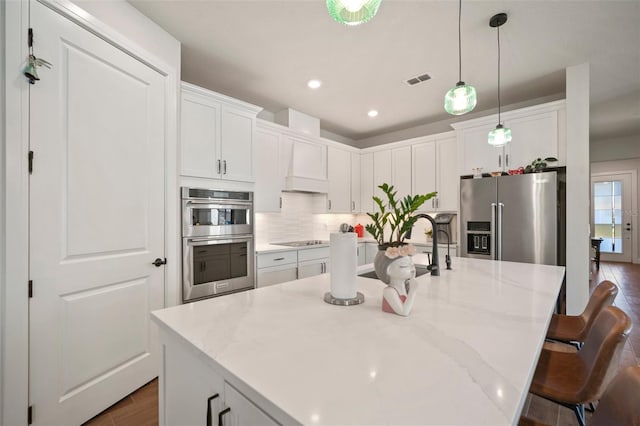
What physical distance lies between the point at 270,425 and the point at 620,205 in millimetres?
9943

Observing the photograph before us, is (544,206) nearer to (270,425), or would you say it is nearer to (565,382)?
(565,382)

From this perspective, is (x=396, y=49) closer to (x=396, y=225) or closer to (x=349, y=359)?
(x=396, y=225)

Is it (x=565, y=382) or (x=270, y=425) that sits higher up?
(x=270, y=425)

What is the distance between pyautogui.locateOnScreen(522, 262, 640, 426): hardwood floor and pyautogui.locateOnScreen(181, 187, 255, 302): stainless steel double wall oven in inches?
97.1

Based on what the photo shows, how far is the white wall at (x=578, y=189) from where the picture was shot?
9.21ft

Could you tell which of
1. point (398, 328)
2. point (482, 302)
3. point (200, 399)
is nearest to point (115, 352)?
point (200, 399)

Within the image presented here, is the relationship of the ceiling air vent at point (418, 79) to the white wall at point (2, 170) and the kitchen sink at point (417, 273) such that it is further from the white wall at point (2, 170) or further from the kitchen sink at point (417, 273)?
the white wall at point (2, 170)

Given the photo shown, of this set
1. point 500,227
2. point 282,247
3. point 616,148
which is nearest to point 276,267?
point 282,247

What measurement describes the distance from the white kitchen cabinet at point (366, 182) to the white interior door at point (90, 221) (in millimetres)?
3327

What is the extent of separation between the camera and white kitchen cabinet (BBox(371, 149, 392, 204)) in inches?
182

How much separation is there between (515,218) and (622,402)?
286 centimetres

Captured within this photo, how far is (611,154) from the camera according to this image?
627 centimetres

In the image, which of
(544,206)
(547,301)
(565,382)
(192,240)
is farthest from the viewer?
(544,206)

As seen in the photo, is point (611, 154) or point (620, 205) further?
point (620, 205)
